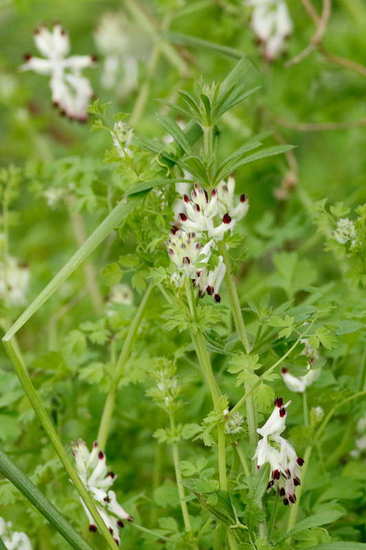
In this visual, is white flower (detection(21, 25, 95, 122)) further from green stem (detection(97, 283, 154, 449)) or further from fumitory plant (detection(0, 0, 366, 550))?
green stem (detection(97, 283, 154, 449))

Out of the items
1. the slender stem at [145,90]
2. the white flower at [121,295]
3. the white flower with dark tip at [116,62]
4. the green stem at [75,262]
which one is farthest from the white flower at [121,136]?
the white flower with dark tip at [116,62]

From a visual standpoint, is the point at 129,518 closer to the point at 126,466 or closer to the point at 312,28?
the point at 126,466

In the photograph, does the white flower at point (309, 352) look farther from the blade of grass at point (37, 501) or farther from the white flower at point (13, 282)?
the white flower at point (13, 282)

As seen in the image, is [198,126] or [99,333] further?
[99,333]

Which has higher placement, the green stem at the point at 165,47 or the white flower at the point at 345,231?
the green stem at the point at 165,47

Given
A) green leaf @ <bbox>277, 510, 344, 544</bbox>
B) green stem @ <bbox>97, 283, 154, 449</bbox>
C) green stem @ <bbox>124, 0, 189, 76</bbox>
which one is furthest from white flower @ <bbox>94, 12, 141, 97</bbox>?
green leaf @ <bbox>277, 510, 344, 544</bbox>

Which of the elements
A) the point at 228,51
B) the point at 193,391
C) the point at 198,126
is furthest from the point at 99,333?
the point at 228,51

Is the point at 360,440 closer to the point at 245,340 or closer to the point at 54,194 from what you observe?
the point at 245,340
